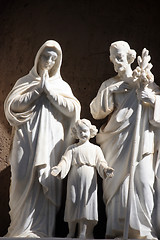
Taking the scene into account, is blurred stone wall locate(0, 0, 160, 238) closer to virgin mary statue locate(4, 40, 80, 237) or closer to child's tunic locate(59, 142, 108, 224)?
virgin mary statue locate(4, 40, 80, 237)

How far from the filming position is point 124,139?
8109 mm

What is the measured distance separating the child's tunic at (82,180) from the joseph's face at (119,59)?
29.9 inches

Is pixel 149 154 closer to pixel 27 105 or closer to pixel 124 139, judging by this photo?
pixel 124 139

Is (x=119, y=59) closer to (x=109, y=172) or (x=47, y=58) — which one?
(x=47, y=58)

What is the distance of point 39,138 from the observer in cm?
808

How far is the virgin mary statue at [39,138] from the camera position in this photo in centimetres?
799

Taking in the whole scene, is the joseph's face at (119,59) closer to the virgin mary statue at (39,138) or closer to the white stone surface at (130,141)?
the white stone surface at (130,141)

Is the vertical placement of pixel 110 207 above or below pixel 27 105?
below

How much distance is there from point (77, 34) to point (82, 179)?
1910 mm

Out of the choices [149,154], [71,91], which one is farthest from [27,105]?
[149,154]

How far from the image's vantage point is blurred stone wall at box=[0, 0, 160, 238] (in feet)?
30.0

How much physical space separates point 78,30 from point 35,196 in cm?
199

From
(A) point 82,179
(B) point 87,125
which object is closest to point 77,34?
(B) point 87,125

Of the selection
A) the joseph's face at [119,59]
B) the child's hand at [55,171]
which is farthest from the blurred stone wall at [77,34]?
the child's hand at [55,171]
